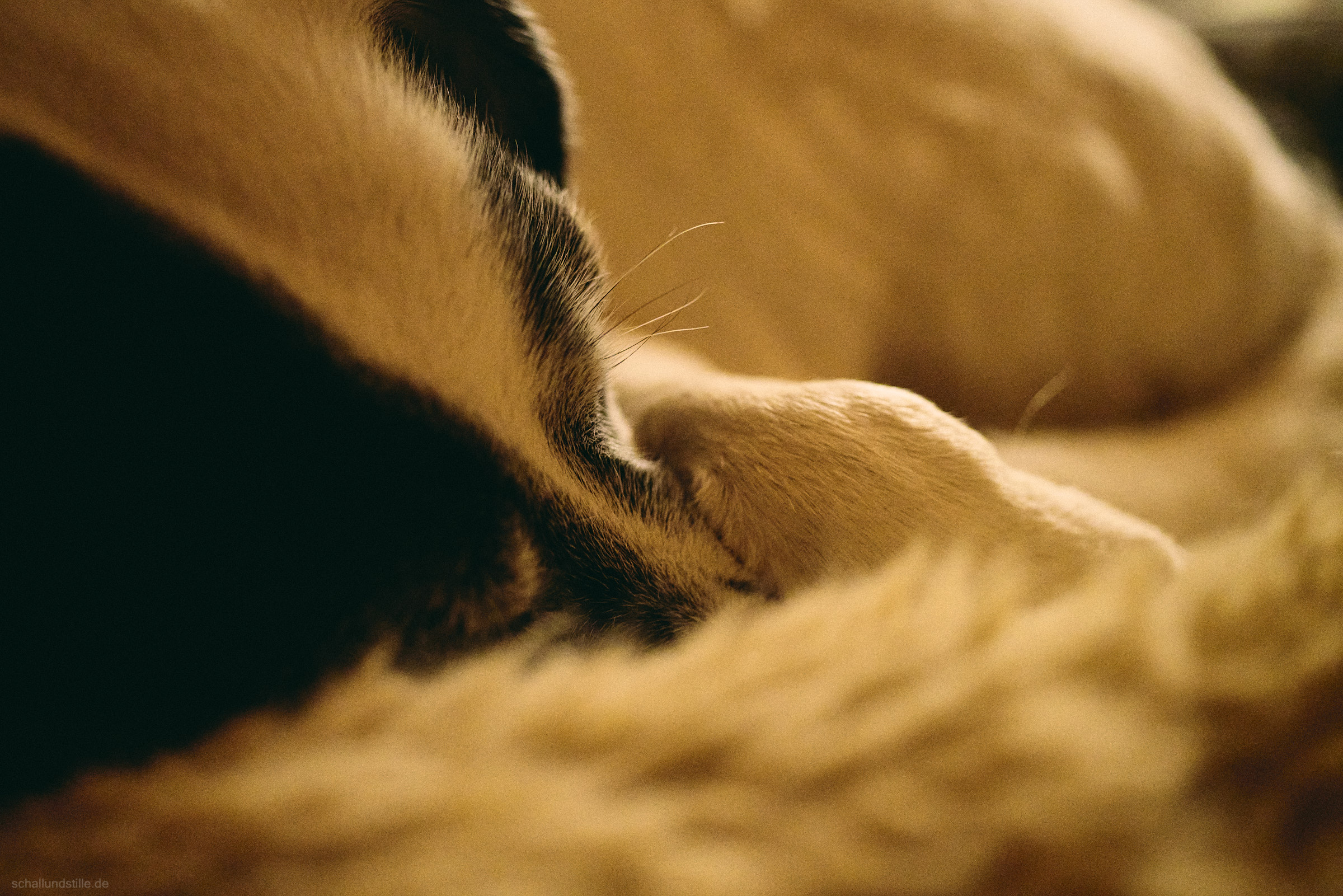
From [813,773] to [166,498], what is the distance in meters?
0.24

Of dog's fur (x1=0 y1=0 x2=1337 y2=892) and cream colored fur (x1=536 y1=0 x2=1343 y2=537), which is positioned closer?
dog's fur (x1=0 y1=0 x2=1337 y2=892)

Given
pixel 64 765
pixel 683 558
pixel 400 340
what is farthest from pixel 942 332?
pixel 64 765

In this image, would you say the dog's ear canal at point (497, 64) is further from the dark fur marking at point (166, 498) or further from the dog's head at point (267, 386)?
the dark fur marking at point (166, 498)

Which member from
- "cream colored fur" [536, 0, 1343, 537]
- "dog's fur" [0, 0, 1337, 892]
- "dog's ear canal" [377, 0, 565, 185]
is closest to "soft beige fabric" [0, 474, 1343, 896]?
"dog's fur" [0, 0, 1337, 892]

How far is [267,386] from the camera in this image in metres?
0.30

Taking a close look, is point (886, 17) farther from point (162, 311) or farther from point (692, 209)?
point (162, 311)

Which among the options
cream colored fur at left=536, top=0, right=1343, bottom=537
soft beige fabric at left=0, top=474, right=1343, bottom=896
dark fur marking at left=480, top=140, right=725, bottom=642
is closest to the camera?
soft beige fabric at left=0, top=474, right=1343, bottom=896

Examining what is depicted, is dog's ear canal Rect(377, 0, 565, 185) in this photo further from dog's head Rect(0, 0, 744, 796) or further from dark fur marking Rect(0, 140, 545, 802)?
dark fur marking Rect(0, 140, 545, 802)

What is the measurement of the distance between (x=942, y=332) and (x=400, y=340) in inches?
25.8

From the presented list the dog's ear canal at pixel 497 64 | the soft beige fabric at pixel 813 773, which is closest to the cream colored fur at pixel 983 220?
the dog's ear canal at pixel 497 64

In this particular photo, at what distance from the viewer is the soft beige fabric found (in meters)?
0.22

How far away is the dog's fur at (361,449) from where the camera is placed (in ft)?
0.88

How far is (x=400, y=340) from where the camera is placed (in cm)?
33

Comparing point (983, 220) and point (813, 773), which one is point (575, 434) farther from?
point (983, 220)
